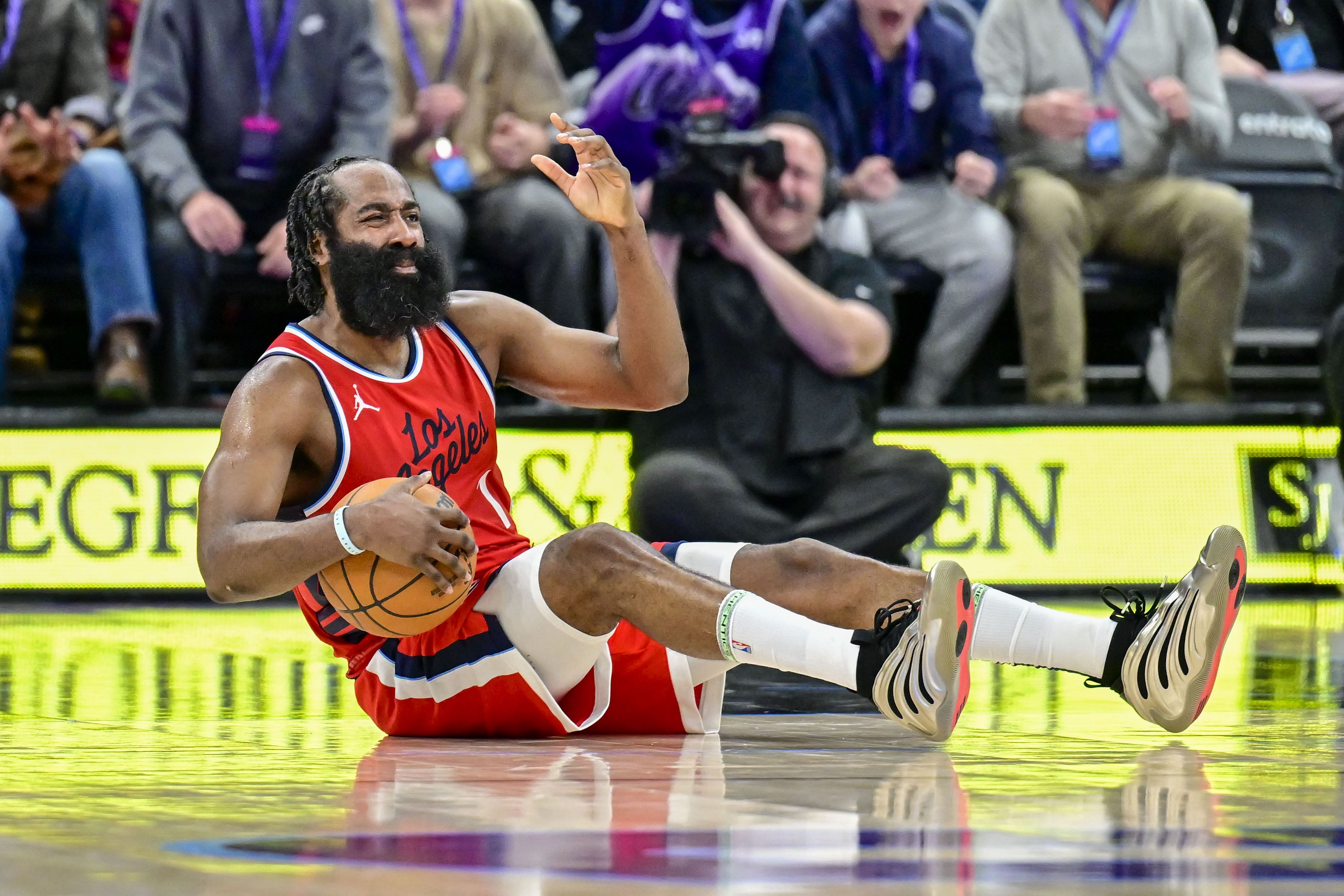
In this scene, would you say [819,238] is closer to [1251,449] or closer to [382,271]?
[1251,449]

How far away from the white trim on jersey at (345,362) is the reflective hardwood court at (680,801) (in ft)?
2.45

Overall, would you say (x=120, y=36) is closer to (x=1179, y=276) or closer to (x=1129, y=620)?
(x=1179, y=276)

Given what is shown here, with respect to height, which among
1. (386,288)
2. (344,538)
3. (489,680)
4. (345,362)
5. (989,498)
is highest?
(386,288)

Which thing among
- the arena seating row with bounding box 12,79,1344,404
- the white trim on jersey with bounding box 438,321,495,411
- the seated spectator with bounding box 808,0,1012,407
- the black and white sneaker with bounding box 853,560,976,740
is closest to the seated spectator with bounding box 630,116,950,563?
the seated spectator with bounding box 808,0,1012,407

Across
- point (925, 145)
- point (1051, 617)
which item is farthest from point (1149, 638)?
point (925, 145)

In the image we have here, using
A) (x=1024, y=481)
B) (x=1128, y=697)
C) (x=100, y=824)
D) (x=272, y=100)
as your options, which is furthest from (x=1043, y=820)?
(x=272, y=100)

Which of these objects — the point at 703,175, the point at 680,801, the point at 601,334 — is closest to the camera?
the point at 680,801

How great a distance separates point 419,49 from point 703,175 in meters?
1.94

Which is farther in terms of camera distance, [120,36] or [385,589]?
[120,36]

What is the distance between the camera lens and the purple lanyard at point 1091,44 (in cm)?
794

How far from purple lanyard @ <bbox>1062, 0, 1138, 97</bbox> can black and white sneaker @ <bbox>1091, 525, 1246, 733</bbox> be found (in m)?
5.02

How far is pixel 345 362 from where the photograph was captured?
3.62 meters

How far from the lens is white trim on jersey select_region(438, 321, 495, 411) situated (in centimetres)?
380

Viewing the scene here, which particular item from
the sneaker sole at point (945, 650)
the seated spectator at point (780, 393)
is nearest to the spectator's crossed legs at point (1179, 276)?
the seated spectator at point (780, 393)
